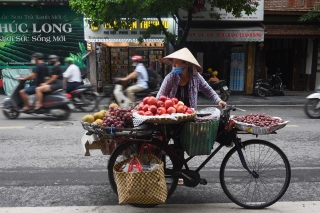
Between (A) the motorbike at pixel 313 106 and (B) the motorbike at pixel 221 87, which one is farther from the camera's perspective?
(B) the motorbike at pixel 221 87

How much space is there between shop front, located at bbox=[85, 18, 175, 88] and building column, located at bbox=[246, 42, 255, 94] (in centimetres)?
386

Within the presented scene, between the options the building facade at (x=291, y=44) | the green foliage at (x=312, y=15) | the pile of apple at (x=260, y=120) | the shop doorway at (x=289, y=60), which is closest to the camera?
the pile of apple at (x=260, y=120)

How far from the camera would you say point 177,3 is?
1086cm

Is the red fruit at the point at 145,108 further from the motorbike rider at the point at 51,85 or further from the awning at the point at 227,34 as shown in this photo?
the awning at the point at 227,34

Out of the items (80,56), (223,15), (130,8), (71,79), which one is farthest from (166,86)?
(80,56)

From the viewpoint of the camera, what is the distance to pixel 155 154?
134 inches

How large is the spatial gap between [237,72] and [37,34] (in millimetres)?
10017

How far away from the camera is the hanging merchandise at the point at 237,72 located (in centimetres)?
1569

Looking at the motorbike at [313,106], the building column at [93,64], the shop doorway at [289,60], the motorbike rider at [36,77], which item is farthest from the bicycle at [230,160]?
the shop doorway at [289,60]

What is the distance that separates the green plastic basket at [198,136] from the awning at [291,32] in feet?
40.8

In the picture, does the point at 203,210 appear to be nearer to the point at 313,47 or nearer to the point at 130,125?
the point at 130,125

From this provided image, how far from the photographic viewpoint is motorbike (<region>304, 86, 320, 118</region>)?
29.8ft

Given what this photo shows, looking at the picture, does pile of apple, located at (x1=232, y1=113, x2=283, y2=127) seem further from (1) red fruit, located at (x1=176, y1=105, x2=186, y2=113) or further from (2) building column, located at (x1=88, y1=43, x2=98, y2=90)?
(2) building column, located at (x1=88, y1=43, x2=98, y2=90)

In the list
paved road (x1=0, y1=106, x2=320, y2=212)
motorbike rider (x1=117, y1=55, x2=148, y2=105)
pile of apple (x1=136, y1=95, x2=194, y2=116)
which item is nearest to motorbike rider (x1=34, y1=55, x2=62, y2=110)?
paved road (x1=0, y1=106, x2=320, y2=212)
